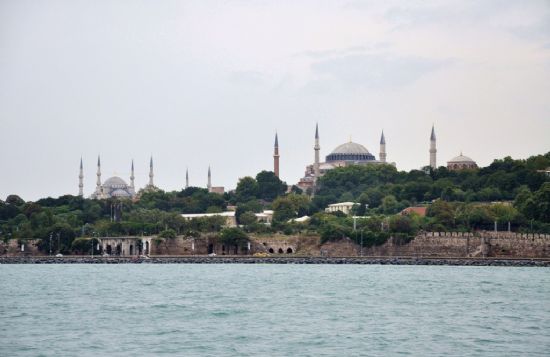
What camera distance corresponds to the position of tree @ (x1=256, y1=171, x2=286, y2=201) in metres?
156

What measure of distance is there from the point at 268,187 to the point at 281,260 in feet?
187

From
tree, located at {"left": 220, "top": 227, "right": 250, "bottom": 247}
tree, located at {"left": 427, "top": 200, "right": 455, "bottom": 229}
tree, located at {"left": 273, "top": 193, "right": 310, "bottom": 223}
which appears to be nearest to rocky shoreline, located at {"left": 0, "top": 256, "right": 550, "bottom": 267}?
tree, located at {"left": 220, "top": 227, "right": 250, "bottom": 247}

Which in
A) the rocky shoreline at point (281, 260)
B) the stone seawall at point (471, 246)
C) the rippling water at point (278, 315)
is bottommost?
the rippling water at point (278, 315)

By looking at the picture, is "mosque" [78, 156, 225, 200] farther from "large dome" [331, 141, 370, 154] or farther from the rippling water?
the rippling water

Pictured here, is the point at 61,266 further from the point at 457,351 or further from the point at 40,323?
the point at 457,351

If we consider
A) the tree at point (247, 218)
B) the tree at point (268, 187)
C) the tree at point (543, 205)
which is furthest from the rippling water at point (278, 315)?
the tree at point (268, 187)

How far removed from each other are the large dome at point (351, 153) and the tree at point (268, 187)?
2471 centimetres

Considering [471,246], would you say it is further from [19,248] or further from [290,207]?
[19,248]

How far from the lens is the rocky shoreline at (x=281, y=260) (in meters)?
90.6

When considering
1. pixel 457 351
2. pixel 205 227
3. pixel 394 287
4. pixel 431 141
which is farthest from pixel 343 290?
pixel 431 141

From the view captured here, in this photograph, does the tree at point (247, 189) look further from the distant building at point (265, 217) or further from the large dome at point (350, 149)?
the large dome at point (350, 149)

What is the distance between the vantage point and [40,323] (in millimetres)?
44625

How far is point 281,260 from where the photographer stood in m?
98.5

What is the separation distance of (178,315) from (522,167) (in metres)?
90.8
